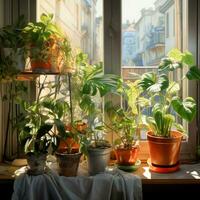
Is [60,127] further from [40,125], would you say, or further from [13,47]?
[13,47]

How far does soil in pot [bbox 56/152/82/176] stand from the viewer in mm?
1844

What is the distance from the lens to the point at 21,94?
6.69ft

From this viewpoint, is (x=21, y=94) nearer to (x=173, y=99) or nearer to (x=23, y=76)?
(x=23, y=76)

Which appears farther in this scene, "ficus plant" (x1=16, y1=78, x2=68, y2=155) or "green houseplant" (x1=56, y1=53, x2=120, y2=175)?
"green houseplant" (x1=56, y1=53, x2=120, y2=175)

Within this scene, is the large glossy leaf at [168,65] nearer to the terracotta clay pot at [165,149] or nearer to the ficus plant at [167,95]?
the ficus plant at [167,95]

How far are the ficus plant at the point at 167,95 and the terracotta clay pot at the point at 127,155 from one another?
0.18 m

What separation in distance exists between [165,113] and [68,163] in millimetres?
677

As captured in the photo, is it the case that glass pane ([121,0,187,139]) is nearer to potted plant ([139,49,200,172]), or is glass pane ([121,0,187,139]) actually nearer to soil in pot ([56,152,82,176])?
potted plant ([139,49,200,172])

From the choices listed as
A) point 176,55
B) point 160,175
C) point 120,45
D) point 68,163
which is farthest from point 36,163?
point 176,55

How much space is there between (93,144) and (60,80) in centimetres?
47

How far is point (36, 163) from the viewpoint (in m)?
1.82

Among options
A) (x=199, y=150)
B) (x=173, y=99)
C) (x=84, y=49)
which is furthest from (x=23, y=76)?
(x=199, y=150)

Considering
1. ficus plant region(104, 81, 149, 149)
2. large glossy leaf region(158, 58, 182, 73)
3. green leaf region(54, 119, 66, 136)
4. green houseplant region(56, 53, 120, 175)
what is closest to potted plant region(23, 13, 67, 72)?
green houseplant region(56, 53, 120, 175)

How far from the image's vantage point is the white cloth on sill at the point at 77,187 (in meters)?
1.79
